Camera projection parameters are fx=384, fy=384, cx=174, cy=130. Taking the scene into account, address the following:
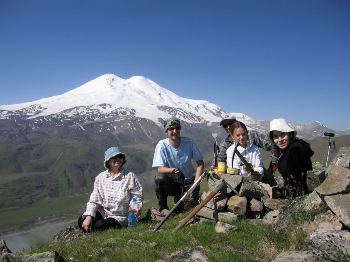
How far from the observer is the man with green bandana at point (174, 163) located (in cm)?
1434

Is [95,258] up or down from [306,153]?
down

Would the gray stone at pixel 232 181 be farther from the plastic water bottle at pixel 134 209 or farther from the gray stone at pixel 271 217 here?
the plastic water bottle at pixel 134 209

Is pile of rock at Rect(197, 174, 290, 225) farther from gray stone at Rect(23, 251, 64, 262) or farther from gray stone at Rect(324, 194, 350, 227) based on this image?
gray stone at Rect(23, 251, 64, 262)

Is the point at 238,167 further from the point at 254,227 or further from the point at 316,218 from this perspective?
the point at 316,218


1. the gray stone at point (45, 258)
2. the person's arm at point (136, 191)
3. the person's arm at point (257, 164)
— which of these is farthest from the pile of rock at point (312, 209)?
the gray stone at point (45, 258)

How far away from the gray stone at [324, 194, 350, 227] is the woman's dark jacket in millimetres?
2648

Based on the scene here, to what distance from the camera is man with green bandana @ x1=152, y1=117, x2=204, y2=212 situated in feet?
47.1

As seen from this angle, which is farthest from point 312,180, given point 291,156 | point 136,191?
point 136,191

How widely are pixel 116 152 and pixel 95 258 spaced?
185 inches

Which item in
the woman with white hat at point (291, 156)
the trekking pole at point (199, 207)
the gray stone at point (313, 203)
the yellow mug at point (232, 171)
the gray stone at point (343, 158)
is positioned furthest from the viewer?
the yellow mug at point (232, 171)

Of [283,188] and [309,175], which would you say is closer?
[309,175]

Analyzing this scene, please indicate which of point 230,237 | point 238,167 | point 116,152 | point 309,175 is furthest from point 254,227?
point 116,152

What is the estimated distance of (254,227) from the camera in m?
10.1

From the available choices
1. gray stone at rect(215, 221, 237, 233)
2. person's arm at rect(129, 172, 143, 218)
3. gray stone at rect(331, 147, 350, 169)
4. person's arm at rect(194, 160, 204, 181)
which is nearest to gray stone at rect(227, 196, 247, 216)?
gray stone at rect(215, 221, 237, 233)
